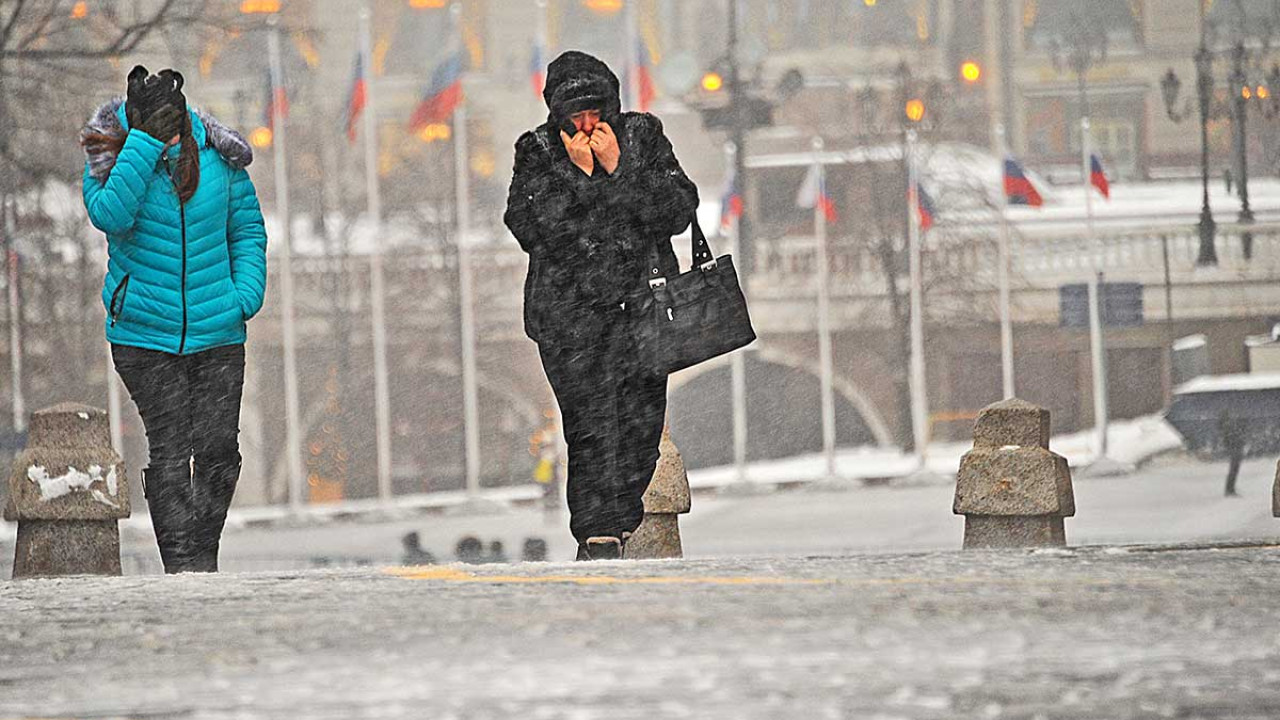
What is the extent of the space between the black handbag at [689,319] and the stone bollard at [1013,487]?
172 inches

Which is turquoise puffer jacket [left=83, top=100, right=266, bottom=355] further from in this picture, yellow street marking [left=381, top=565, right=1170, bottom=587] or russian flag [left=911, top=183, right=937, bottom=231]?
russian flag [left=911, top=183, right=937, bottom=231]

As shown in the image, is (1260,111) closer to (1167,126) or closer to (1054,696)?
(1167,126)

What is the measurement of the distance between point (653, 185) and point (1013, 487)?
4.74 m

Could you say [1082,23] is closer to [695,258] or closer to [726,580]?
[695,258]

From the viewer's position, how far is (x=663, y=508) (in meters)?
12.4

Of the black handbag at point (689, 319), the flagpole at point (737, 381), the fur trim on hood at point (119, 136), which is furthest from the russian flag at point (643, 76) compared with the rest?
→ the black handbag at point (689, 319)

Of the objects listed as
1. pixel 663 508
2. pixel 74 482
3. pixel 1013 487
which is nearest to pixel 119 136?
pixel 74 482

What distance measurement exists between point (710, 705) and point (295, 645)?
1408mm

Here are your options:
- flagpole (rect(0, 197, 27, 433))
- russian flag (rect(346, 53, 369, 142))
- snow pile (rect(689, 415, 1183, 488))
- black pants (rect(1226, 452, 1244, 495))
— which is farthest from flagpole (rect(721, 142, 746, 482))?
flagpole (rect(0, 197, 27, 433))

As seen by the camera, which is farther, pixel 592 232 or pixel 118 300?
pixel 118 300

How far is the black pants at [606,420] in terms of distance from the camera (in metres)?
8.30

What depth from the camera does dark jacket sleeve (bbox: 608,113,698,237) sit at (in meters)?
8.19

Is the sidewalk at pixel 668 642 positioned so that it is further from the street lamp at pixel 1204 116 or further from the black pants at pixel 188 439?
the street lamp at pixel 1204 116

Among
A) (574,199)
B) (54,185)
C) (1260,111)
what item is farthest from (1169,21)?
(574,199)
